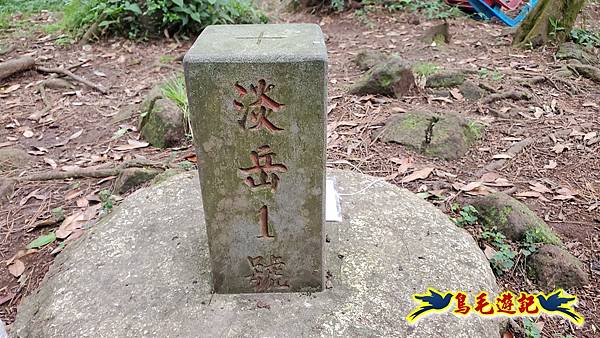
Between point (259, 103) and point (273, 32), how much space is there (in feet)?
1.23

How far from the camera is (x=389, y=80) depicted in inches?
172

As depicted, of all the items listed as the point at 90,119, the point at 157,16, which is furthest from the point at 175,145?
the point at 157,16

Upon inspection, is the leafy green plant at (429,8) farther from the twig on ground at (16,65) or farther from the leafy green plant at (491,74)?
the twig on ground at (16,65)

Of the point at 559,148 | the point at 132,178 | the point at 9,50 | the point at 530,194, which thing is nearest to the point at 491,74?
the point at 559,148

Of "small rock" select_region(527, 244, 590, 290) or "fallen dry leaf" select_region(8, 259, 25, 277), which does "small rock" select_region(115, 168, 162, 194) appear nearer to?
"fallen dry leaf" select_region(8, 259, 25, 277)

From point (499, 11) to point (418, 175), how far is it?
15.0 ft

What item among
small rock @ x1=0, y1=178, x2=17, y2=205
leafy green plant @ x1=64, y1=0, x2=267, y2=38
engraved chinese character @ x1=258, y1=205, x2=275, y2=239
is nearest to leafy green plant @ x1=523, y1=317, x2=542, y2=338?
engraved chinese character @ x1=258, y1=205, x2=275, y2=239

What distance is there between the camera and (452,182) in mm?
3242

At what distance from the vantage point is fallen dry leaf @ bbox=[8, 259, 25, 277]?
2.68 meters

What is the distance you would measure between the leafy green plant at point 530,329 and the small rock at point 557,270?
287 mm

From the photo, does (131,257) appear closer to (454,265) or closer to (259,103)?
(259,103)

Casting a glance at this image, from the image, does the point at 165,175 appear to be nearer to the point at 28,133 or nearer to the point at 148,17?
the point at 28,133

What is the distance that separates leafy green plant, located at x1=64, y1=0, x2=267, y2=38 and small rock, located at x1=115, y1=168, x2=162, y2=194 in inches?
120

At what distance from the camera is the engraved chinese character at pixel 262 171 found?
176cm
